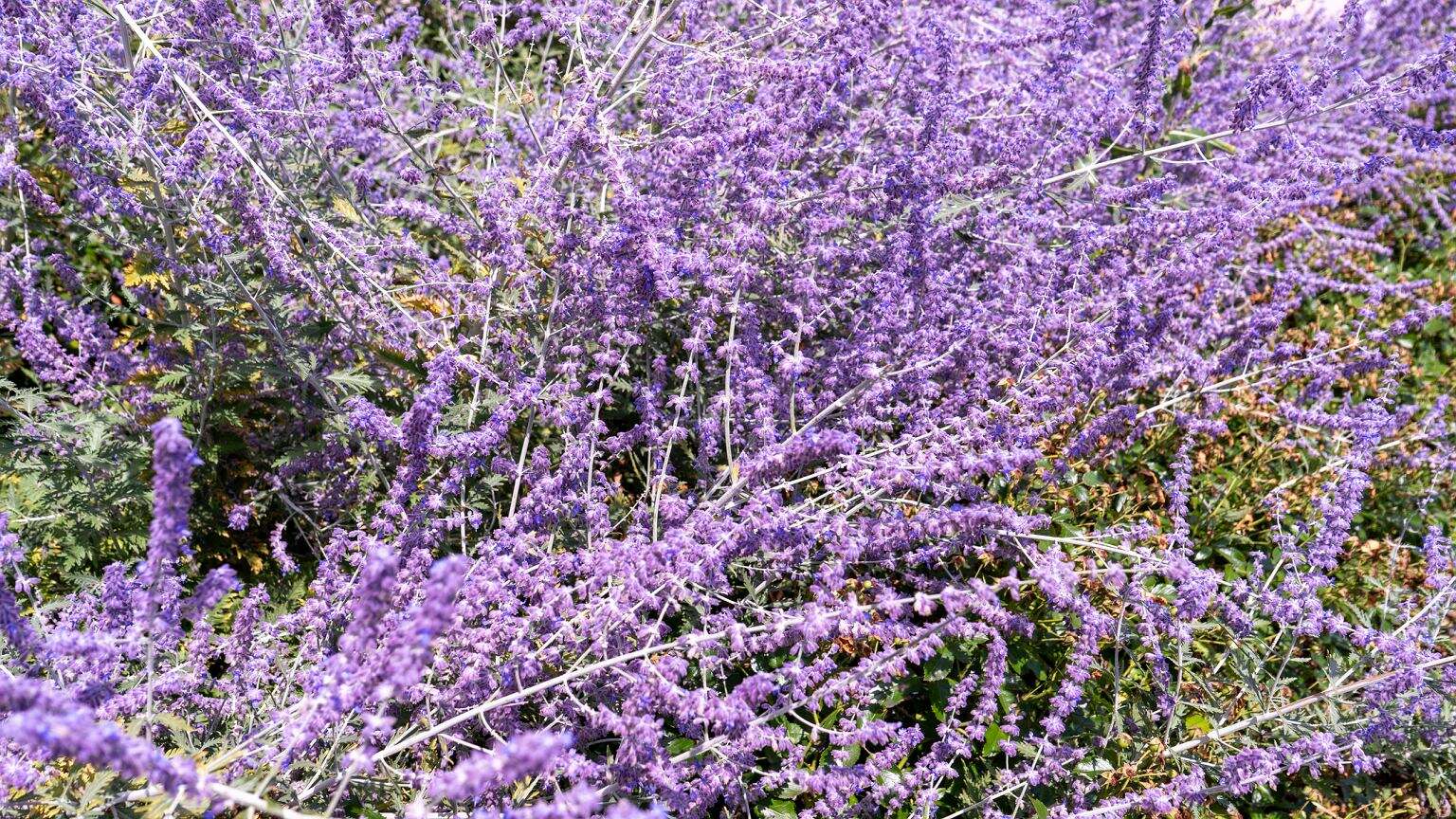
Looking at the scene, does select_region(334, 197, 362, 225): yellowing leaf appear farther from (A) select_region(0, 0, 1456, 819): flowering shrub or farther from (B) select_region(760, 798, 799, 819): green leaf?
(B) select_region(760, 798, 799, 819): green leaf

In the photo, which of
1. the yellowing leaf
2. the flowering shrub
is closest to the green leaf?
the flowering shrub

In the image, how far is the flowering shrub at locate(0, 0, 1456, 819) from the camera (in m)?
2.78

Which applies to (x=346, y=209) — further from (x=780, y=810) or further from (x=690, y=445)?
(x=780, y=810)

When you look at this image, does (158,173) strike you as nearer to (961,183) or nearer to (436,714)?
(436,714)

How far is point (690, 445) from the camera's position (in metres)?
4.15

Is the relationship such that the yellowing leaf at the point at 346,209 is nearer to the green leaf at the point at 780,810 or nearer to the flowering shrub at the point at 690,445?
the flowering shrub at the point at 690,445

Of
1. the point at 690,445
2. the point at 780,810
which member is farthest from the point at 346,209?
the point at 780,810

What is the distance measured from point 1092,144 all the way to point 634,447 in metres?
2.58

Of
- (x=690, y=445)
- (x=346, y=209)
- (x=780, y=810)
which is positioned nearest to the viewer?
(x=780, y=810)

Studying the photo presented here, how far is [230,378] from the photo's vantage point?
3719mm

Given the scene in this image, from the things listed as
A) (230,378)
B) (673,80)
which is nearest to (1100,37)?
(673,80)

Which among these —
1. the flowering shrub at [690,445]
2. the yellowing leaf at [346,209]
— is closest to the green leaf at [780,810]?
the flowering shrub at [690,445]

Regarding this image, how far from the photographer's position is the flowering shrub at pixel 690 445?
2783mm

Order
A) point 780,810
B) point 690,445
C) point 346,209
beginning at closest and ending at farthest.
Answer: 1. point 780,810
2. point 346,209
3. point 690,445
